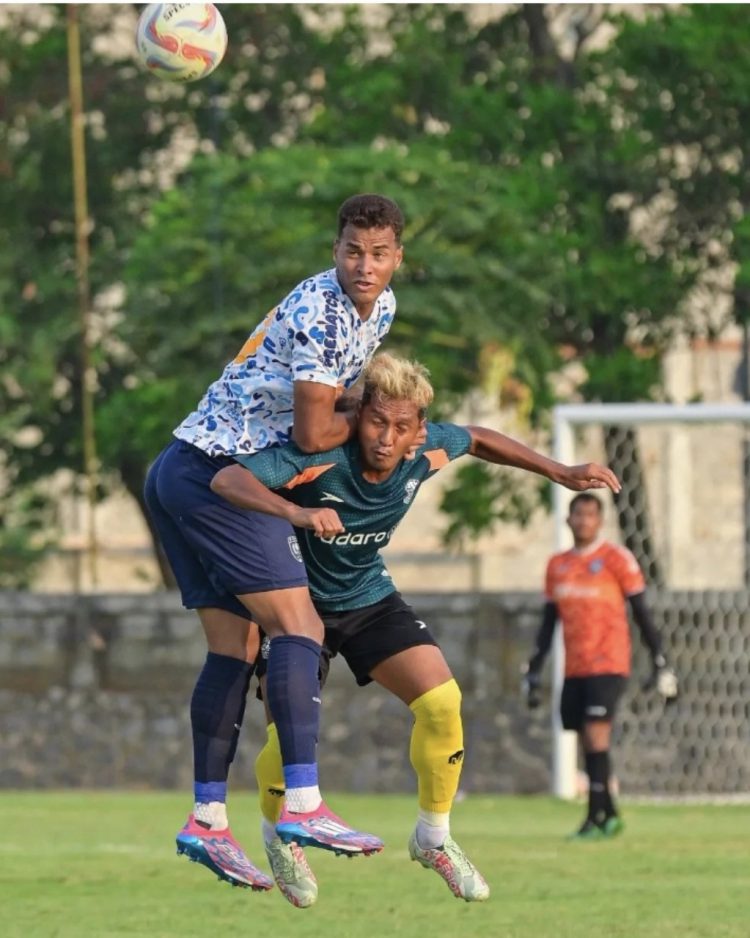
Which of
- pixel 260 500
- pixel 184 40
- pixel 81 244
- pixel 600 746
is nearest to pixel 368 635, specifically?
pixel 260 500

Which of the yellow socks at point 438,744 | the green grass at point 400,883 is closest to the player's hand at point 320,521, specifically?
the yellow socks at point 438,744

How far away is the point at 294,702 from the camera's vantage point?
7.54 metres

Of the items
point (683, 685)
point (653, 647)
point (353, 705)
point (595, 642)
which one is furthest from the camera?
point (353, 705)

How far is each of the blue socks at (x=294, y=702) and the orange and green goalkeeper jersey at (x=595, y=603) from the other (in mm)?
6554

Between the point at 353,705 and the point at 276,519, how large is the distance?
11318mm

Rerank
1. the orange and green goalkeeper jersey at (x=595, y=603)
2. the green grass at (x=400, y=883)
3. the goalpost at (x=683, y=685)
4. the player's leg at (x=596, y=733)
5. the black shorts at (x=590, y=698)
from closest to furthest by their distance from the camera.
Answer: the green grass at (x=400, y=883)
the player's leg at (x=596, y=733)
the black shorts at (x=590, y=698)
the orange and green goalkeeper jersey at (x=595, y=603)
the goalpost at (x=683, y=685)

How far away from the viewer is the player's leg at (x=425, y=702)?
7.94 metres

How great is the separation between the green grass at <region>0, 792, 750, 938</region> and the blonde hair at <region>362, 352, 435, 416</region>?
2401 mm

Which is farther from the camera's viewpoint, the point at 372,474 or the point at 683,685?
the point at 683,685

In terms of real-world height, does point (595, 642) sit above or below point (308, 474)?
below

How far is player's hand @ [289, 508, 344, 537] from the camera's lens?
721cm

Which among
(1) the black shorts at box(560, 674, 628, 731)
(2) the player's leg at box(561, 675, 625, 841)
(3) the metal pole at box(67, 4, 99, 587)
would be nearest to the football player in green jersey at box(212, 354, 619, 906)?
(2) the player's leg at box(561, 675, 625, 841)

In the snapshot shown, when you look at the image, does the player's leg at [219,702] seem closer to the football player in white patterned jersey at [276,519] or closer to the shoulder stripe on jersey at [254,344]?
the football player in white patterned jersey at [276,519]

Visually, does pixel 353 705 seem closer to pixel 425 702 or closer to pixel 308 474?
pixel 425 702
